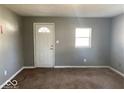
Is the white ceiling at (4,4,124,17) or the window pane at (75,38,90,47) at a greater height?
the white ceiling at (4,4,124,17)

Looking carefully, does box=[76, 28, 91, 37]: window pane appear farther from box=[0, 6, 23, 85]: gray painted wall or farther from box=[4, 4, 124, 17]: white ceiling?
box=[0, 6, 23, 85]: gray painted wall

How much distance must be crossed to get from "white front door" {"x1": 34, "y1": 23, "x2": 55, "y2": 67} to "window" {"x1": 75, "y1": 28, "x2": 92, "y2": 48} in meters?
1.14

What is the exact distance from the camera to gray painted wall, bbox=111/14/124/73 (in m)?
5.29

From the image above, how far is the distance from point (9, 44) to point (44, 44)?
6.74 ft

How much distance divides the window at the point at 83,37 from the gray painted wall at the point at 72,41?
0.19 m

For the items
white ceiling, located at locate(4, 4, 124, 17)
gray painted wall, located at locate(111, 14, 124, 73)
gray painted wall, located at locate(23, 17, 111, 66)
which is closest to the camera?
white ceiling, located at locate(4, 4, 124, 17)

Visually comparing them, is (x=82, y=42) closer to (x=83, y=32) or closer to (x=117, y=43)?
(x=83, y=32)

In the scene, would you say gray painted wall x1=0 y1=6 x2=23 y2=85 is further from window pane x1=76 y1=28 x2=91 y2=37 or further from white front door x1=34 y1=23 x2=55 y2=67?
window pane x1=76 y1=28 x2=91 y2=37

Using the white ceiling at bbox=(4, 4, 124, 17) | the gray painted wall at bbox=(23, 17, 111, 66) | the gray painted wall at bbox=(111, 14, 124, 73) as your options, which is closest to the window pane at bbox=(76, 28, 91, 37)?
the gray painted wall at bbox=(23, 17, 111, 66)

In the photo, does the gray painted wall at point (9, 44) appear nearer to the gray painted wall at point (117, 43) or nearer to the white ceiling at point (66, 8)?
the white ceiling at point (66, 8)

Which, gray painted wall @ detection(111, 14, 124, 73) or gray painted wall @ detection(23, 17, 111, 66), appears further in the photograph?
gray painted wall @ detection(23, 17, 111, 66)

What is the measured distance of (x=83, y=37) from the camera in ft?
21.3

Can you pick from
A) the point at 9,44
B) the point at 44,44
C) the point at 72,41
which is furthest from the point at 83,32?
the point at 9,44

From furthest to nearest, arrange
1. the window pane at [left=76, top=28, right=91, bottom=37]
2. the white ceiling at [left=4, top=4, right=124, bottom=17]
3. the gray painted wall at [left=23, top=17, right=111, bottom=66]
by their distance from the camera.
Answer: the window pane at [left=76, top=28, right=91, bottom=37]
the gray painted wall at [left=23, top=17, right=111, bottom=66]
the white ceiling at [left=4, top=4, right=124, bottom=17]
